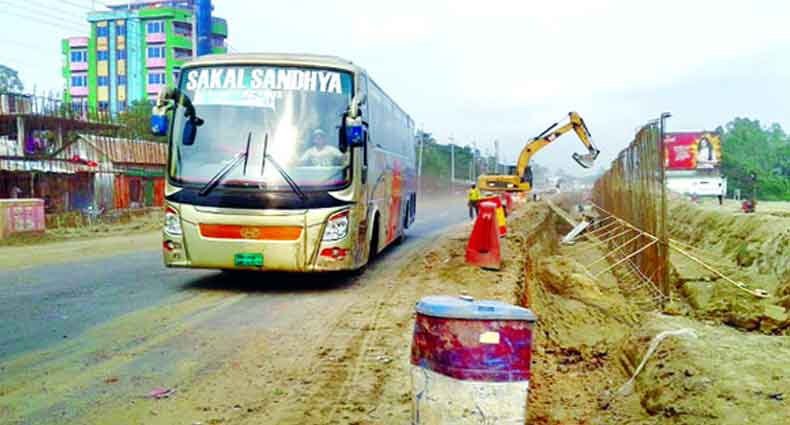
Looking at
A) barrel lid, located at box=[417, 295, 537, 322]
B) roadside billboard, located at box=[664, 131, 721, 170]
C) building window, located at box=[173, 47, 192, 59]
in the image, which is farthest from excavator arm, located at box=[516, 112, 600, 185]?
building window, located at box=[173, 47, 192, 59]

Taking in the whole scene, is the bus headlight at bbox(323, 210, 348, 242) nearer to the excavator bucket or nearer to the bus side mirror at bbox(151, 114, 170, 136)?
the bus side mirror at bbox(151, 114, 170, 136)

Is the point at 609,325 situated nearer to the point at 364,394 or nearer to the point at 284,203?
the point at 284,203

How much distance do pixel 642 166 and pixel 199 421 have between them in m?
10.8

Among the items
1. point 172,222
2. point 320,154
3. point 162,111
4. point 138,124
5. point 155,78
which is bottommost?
point 172,222

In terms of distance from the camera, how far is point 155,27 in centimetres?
6694

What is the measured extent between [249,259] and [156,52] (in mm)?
64110

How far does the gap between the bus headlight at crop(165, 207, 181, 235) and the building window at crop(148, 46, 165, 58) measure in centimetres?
6271

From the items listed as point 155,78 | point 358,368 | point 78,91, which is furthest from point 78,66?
point 358,368

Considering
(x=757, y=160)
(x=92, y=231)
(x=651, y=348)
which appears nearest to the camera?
(x=651, y=348)

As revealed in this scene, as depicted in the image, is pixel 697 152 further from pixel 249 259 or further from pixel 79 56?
pixel 79 56

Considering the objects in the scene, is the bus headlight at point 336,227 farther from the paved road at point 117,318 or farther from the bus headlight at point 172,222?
the bus headlight at point 172,222

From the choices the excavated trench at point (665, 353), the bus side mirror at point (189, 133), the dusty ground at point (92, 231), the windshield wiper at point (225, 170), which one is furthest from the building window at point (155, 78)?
the windshield wiper at point (225, 170)

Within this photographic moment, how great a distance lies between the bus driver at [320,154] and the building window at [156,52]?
6312cm

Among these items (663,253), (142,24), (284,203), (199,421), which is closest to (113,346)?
(199,421)
